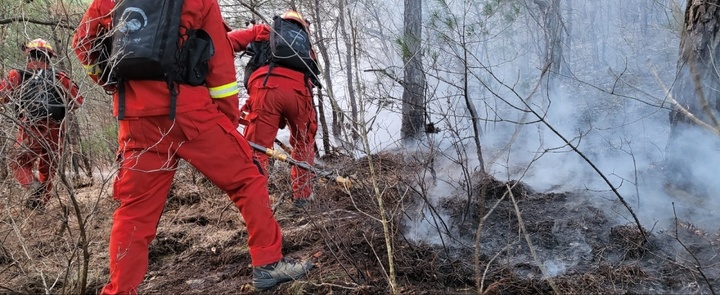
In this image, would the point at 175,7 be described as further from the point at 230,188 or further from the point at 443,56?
the point at 443,56

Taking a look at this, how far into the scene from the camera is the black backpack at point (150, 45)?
270cm

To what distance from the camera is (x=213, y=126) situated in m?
2.98

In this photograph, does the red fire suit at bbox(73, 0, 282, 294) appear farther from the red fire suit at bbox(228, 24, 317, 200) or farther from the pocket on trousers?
the red fire suit at bbox(228, 24, 317, 200)

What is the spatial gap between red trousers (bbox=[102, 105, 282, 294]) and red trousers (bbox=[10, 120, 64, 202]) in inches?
13.2

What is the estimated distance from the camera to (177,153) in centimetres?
290

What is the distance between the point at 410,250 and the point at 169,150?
1592 millimetres

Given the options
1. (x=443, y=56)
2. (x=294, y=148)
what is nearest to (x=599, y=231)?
(x=294, y=148)

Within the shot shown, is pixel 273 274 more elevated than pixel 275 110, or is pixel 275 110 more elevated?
pixel 275 110

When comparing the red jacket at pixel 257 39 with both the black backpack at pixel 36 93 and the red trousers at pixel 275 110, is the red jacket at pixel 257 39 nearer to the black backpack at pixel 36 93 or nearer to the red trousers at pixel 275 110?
the red trousers at pixel 275 110

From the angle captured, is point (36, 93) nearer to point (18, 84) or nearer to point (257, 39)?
point (18, 84)

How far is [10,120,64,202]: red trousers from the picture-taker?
2.51m

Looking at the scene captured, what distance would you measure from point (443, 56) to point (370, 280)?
451 cm

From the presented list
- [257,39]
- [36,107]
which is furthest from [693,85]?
[36,107]

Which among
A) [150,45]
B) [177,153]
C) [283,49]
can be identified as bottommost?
[177,153]
